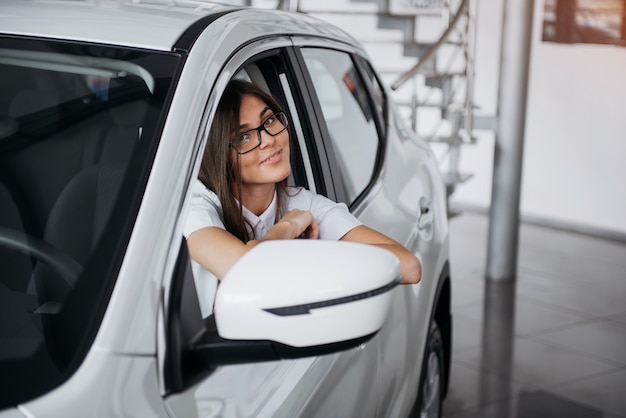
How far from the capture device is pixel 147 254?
130 cm

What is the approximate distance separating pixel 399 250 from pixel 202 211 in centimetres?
45

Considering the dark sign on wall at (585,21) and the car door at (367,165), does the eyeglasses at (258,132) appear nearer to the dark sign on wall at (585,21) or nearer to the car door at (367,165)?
the car door at (367,165)

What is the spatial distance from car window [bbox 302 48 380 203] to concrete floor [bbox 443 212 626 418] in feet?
5.59

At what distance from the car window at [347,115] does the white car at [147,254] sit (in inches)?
9.2

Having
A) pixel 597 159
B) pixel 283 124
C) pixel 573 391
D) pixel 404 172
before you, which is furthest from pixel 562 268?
pixel 283 124

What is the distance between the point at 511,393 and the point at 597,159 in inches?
164

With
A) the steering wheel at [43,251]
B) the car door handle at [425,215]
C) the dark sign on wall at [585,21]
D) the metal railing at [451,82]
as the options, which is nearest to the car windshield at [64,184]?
the steering wheel at [43,251]

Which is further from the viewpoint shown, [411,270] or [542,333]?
[542,333]

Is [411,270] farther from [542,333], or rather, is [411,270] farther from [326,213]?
[542,333]

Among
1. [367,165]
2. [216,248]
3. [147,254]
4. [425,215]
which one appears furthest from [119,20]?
[425,215]

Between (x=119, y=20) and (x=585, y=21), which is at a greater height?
(x=119, y=20)

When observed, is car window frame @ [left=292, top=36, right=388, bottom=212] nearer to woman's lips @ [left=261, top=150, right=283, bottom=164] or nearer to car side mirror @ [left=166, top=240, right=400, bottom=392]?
woman's lips @ [left=261, top=150, right=283, bottom=164]

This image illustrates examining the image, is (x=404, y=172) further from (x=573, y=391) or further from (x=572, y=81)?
(x=572, y=81)

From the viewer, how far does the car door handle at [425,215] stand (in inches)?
108
